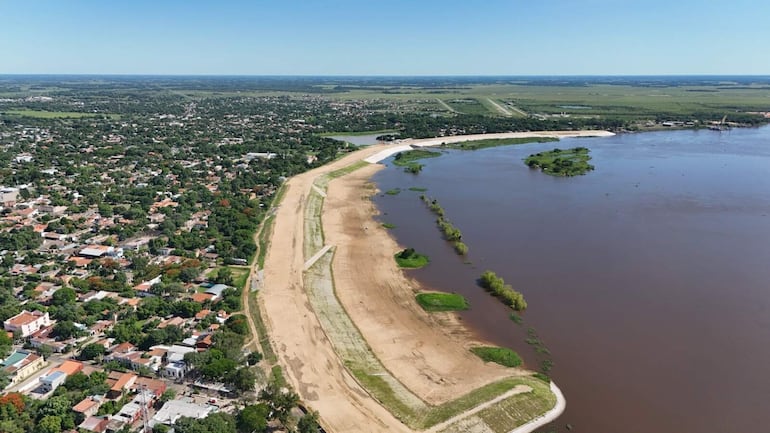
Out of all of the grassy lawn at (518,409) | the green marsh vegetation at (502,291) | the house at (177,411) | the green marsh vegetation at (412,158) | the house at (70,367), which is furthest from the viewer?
the green marsh vegetation at (412,158)

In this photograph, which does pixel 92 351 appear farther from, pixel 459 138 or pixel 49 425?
pixel 459 138

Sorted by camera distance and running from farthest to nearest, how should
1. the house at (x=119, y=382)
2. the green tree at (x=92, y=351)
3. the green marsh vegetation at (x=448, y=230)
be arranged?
the green marsh vegetation at (x=448, y=230) → the green tree at (x=92, y=351) → the house at (x=119, y=382)

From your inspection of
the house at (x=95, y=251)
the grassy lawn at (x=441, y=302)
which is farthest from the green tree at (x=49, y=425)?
the house at (x=95, y=251)

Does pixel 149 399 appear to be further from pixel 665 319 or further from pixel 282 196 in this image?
pixel 282 196

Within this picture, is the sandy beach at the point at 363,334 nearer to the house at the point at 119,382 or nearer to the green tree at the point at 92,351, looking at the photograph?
the house at the point at 119,382

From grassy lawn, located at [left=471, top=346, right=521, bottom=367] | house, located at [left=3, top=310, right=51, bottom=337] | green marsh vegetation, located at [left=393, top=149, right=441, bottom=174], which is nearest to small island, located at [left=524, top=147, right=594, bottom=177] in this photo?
green marsh vegetation, located at [left=393, top=149, right=441, bottom=174]
